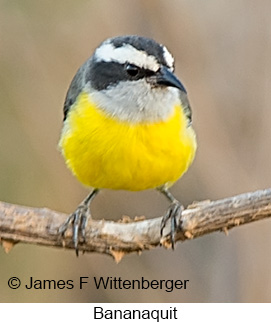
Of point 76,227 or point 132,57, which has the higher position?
point 132,57

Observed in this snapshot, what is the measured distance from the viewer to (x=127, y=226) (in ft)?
10.1

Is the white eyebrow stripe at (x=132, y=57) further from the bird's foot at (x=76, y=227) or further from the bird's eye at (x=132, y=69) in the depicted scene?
the bird's foot at (x=76, y=227)

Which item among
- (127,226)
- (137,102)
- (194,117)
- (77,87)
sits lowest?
(127,226)

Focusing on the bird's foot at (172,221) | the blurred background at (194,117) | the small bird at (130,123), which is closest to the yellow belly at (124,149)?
the small bird at (130,123)

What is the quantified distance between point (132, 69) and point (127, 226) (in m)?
0.61

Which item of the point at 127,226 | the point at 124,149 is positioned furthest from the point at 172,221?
the point at 124,149

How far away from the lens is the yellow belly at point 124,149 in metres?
3.16

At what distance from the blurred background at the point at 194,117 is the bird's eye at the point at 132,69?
1.41m

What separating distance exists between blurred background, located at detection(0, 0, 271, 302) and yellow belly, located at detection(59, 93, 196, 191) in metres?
1.18

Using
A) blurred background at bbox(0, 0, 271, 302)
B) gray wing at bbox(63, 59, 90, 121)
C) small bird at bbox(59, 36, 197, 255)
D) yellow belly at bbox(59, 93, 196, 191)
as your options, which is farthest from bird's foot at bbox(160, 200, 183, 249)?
blurred background at bbox(0, 0, 271, 302)

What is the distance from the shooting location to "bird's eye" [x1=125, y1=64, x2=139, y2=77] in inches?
122

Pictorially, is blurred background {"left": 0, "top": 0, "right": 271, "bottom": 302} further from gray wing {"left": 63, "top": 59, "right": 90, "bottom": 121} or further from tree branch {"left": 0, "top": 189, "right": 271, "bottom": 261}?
tree branch {"left": 0, "top": 189, "right": 271, "bottom": 261}

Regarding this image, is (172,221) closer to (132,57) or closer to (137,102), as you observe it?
(137,102)

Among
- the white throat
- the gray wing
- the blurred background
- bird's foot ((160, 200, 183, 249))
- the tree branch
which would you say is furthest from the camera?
the blurred background
